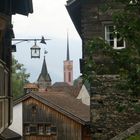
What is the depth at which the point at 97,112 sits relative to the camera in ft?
75.2

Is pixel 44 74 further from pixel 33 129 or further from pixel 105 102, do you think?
pixel 105 102

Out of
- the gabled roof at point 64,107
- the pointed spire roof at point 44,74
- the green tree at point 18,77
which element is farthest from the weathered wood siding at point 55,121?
the pointed spire roof at point 44,74

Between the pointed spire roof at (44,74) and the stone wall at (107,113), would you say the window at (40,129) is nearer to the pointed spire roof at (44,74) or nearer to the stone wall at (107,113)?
the stone wall at (107,113)

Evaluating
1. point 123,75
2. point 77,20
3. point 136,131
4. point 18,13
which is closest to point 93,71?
point 123,75

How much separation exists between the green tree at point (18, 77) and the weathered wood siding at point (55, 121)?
32.0 meters

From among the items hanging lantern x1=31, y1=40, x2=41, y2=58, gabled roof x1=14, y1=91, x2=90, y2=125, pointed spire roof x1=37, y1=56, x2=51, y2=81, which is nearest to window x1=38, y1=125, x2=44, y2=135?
gabled roof x1=14, y1=91, x2=90, y2=125

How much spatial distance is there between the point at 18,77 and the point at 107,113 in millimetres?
57633

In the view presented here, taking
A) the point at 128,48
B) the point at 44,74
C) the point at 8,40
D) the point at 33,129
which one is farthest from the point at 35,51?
the point at 44,74

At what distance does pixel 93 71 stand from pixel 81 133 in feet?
75.7

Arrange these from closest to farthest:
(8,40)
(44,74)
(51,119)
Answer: (8,40) → (51,119) → (44,74)

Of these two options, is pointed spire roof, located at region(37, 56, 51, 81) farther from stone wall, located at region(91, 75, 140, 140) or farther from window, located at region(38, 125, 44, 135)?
stone wall, located at region(91, 75, 140, 140)

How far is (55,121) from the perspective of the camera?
37.4m

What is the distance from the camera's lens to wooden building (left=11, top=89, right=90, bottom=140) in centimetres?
3609

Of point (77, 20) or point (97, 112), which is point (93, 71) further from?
point (77, 20)
